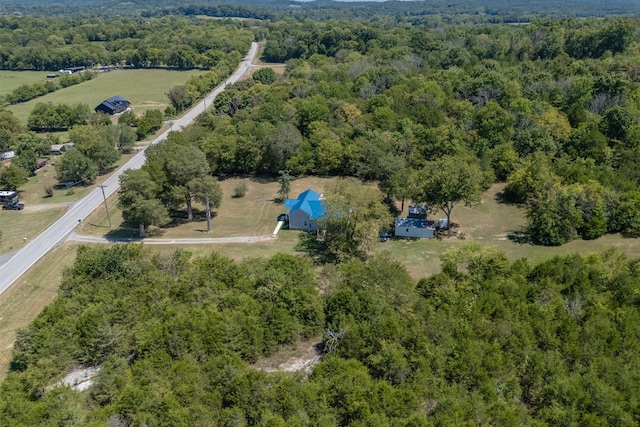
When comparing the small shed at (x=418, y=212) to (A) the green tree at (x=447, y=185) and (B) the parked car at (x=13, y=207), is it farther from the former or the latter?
(B) the parked car at (x=13, y=207)

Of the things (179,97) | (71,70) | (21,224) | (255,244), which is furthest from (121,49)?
(255,244)

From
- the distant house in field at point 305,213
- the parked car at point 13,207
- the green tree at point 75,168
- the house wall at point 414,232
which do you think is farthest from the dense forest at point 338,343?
the green tree at point 75,168

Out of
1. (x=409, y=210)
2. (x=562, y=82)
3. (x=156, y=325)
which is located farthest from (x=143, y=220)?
(x=562, y=82)

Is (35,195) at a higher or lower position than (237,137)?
lower

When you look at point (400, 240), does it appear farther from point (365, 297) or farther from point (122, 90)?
point (122, 90)

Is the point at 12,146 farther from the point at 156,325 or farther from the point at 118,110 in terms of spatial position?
the point at 156,325
